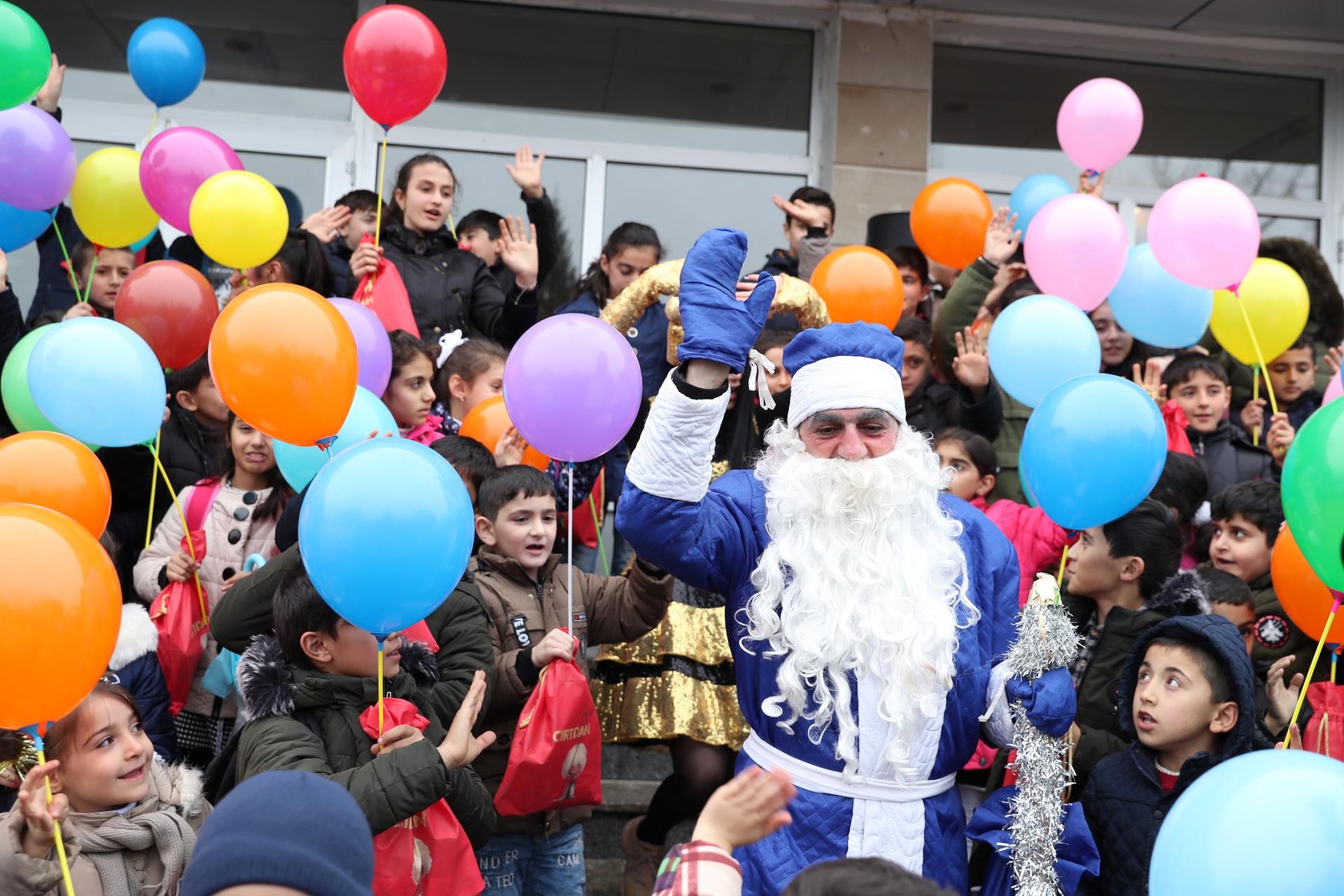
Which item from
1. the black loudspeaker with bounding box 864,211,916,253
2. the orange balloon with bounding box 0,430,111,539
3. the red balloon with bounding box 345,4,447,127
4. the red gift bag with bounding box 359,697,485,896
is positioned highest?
the red balloon with bounding box 345,4,447,127

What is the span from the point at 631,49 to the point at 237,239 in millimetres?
4246

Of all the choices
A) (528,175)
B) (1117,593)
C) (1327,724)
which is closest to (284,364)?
(528,175)

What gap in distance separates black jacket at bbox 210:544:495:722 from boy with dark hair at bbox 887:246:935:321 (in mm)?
3210

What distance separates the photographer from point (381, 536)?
288 cm

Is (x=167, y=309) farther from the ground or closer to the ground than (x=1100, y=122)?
closer to the ground

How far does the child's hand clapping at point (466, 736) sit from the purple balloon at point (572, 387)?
0.77 meters

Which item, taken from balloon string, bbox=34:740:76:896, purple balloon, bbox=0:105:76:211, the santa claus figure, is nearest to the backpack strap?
purple balloon, bbox=0:105:76:211

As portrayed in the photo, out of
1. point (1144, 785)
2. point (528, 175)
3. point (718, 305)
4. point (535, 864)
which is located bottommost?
point (535, 864)

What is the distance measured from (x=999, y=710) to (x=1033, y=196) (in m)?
Result: 3.77

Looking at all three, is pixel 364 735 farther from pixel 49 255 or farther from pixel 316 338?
pixel 49 255

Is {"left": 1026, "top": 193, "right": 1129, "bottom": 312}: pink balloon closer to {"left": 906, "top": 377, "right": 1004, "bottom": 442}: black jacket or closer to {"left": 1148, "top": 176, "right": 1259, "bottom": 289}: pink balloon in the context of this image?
{"left": 1148, "top": 176, "right": 1259, "bottom": 289}: pink balloon

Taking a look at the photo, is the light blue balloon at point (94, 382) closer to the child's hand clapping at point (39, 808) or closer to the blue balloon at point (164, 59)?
the child's hand clapping at point (39, 808)

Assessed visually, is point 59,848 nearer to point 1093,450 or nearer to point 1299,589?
point 1093,450

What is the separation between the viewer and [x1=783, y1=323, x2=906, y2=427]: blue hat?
2.95 m
